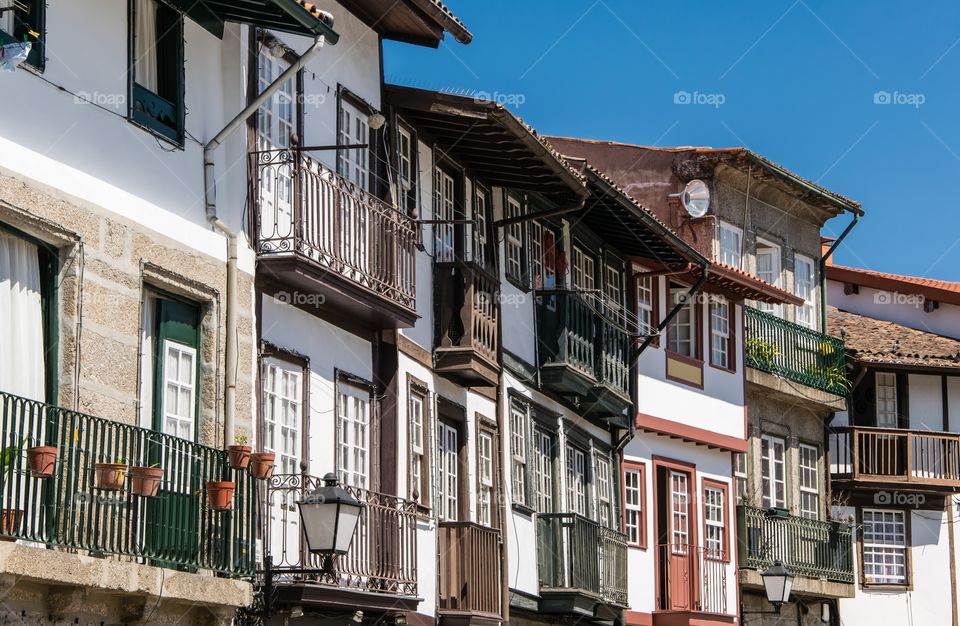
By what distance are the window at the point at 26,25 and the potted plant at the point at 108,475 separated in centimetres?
286

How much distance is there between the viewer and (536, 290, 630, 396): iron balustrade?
24.2 meters

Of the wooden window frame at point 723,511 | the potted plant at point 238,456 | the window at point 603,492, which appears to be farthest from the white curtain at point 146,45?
the wooden window frame at point 723,511

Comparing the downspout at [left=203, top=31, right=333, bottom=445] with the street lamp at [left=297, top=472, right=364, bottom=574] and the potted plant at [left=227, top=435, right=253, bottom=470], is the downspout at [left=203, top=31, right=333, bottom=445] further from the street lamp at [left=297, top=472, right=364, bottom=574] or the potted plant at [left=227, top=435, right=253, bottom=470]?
the street lamp at [left=297, top=472, right=364, bottom=574]

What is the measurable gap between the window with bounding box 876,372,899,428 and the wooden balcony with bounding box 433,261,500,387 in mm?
17715

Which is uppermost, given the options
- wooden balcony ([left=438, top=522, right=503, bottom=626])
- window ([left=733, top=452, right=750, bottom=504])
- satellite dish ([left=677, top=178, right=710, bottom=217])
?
satellite dish ([left=677, top=178, right=710, bottom=217])

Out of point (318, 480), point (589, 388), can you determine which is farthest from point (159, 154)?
point (589, 388)

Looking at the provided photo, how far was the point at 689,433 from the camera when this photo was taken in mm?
29203

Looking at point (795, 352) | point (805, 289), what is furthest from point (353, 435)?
point (805, 289)

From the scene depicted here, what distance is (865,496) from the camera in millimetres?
35906

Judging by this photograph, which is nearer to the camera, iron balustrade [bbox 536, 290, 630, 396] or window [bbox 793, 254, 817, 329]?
iron balustrade [bbox 536, 290, 630, 396]

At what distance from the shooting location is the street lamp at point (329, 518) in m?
15.6

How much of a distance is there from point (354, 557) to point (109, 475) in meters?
4.66

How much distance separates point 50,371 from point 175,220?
2.05 metres

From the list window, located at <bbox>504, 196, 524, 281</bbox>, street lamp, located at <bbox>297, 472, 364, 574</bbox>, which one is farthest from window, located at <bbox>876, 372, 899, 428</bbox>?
street lamp, located at <bbox>297, 472, 364, 574</bbox>
